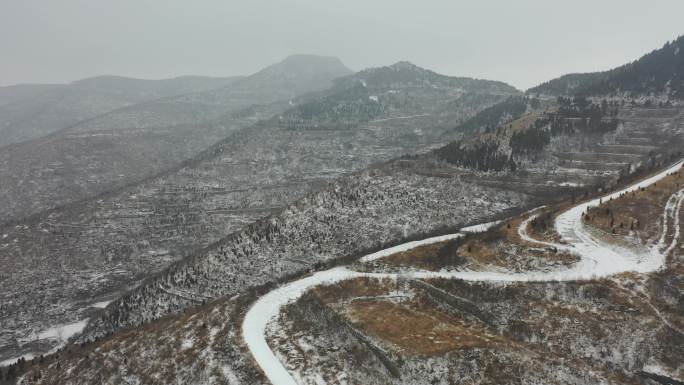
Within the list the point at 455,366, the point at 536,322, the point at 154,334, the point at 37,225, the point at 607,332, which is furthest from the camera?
the point at 37,225

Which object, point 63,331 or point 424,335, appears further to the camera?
point 63,331

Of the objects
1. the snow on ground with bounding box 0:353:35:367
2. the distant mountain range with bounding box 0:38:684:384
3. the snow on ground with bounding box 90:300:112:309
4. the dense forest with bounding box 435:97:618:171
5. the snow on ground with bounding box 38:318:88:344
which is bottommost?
the snow on ground with bounding box 0:353:35:367

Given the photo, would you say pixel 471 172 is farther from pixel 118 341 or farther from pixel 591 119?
pixel 118 341

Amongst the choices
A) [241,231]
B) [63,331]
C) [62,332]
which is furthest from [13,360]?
[241,231]

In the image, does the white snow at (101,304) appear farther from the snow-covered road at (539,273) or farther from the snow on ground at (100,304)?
the snow-covered road at (539,273)

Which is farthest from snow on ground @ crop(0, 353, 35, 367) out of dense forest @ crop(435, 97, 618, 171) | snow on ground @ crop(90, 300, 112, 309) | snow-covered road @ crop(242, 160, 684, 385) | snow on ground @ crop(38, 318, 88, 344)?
dense forest @ crop(435, 97, 618, 171)

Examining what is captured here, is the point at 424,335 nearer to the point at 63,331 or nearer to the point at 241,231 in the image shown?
the point at 241,231

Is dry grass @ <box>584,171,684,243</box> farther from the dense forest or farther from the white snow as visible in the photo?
the white snow

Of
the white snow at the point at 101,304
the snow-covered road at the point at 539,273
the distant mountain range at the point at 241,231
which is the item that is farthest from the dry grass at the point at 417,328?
the white snow at the point at 101,304

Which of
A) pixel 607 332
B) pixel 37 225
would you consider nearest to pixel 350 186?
pixel 607 332
